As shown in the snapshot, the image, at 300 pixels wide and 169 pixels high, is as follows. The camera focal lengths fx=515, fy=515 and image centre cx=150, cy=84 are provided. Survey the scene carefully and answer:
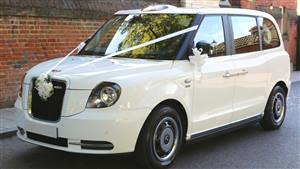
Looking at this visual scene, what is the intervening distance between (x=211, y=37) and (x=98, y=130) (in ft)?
7.02

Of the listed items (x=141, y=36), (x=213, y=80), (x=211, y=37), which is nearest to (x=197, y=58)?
(x=213, y=80)

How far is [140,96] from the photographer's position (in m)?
5.16

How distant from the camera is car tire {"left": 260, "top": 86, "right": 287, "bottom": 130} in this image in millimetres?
7605

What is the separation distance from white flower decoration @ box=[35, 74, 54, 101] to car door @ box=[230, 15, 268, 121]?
2513 millimetres

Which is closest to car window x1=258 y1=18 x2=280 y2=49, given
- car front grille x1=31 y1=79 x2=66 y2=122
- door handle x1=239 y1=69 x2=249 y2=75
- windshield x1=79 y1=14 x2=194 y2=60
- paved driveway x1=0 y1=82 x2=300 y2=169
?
door handle x1=239 y1=69 x2=249 y2=75

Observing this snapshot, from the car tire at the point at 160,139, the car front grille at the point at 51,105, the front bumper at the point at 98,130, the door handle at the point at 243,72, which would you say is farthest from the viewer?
the door handle at the point at 243,72

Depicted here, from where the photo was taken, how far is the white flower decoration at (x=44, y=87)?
5207 millimetres

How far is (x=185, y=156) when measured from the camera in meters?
6.17

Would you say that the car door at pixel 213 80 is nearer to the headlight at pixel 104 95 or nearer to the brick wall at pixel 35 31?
the headlight at pixel 104 95

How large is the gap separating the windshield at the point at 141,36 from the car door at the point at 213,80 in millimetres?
289

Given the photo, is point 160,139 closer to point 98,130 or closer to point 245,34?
point 98,130

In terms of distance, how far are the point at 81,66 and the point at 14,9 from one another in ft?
13.4

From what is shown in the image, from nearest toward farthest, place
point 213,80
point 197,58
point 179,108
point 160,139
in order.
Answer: point 160,139
point 179,108
point 197,58
point 213,80

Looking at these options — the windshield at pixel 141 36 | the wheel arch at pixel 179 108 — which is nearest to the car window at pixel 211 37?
the windshield at pixel 141 36
